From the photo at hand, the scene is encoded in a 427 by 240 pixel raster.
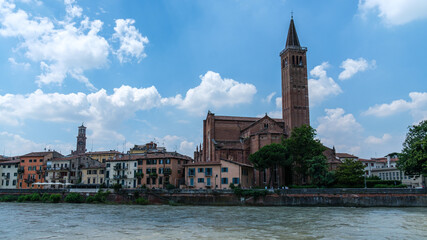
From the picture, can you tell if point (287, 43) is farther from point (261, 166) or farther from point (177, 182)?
point (177, 182)

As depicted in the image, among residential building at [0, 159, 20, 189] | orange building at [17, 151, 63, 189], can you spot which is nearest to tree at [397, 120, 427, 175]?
orange building at [17, 151, 63, 189]

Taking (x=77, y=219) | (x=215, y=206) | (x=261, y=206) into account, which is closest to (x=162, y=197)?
(x=215, y=206)

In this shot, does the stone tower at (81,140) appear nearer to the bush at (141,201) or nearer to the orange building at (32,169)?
the orange building at (32,169)

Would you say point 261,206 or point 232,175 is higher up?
point 232,175

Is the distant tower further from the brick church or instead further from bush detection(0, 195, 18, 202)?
bush detection(0, 195, 18, 202)

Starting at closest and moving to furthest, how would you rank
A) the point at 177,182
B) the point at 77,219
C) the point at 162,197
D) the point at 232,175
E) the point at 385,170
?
the point at 77,219
the point at 162,197
the point at 232,175
the point at 177,182
the point at 385,170

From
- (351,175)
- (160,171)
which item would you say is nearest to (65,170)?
(160,171)

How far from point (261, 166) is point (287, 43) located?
129 ft

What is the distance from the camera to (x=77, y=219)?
1371 inches

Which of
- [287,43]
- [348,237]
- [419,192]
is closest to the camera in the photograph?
[348,237]

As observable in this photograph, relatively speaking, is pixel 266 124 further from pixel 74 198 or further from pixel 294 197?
pixel 74 198

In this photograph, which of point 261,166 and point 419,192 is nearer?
point 419,192

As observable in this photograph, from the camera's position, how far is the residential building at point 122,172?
68.4 m

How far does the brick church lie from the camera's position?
2904 inches
